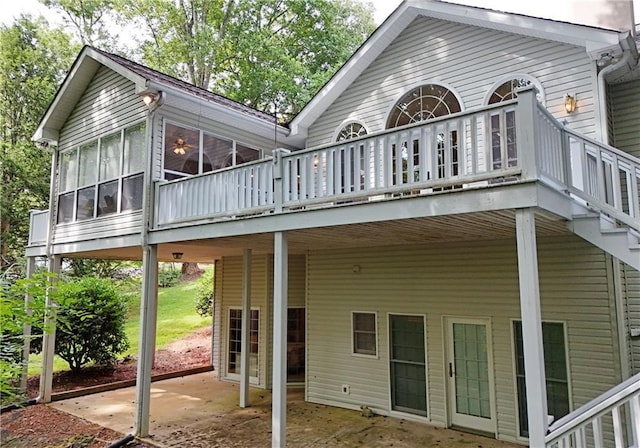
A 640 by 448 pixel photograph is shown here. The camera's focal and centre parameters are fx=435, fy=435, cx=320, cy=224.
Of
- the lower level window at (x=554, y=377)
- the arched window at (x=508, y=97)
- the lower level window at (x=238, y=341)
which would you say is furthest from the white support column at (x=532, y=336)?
the lower level window at (x=238, y=341)

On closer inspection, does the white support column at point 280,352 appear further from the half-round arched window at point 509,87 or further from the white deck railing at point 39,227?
the white deck railing at point 39,227

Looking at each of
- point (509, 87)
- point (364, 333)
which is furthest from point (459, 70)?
point (364, 333)

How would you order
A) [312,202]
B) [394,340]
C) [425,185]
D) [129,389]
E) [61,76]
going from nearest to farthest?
[425,185] → [312,202] → [394,340] → [129,389] → [61,76]

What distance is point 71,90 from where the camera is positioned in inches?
420

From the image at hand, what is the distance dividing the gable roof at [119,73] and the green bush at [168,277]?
52.5 feet

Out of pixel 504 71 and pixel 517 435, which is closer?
pixel 517 435

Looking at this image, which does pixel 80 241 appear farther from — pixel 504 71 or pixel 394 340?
pixel 504 71

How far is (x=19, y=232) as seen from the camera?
60.9 ft

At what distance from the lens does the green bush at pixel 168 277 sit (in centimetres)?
2608

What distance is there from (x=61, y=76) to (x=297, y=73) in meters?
11.1

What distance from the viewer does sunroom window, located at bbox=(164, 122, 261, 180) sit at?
29.0 feet

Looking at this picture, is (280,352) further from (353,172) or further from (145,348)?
(145,348)

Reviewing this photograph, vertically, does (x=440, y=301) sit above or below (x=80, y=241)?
below

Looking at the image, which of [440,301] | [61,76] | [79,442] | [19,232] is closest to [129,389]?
[79,442]
